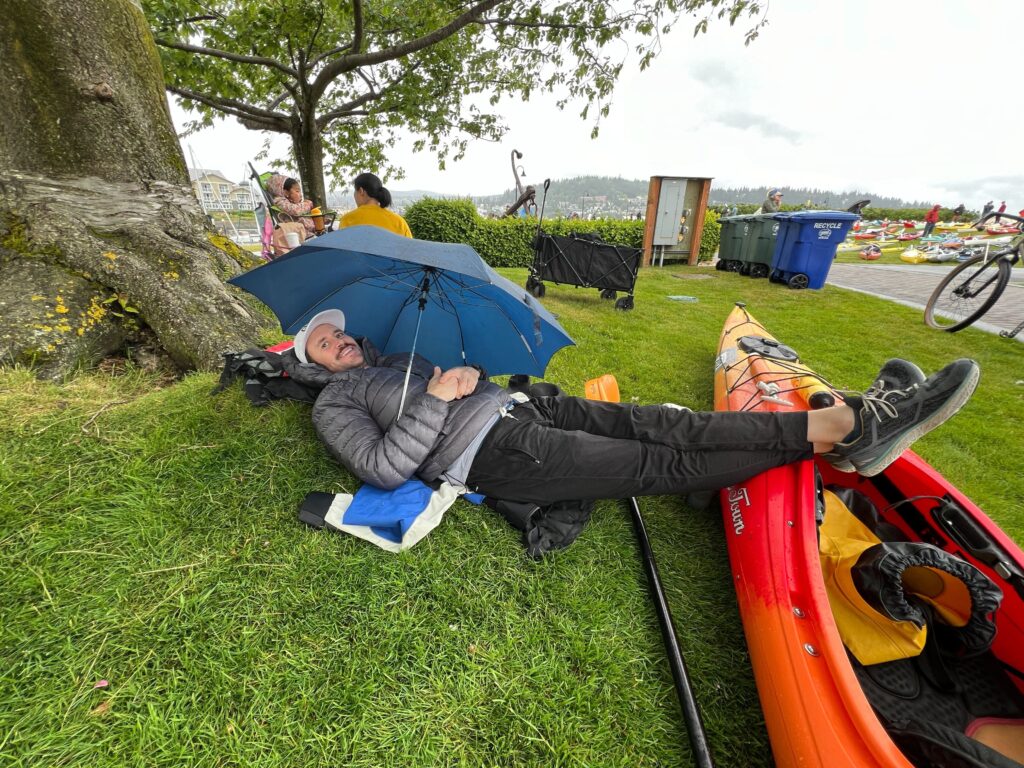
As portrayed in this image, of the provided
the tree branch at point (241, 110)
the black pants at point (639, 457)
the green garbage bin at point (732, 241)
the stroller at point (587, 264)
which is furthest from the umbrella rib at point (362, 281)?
the green garbage bin at point (732, 241)

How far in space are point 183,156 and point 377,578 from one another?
4038 millimetres

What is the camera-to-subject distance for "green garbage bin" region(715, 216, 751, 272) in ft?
40.2

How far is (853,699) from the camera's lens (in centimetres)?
136

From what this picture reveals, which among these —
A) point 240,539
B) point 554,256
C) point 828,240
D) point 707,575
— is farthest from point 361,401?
point 828,240

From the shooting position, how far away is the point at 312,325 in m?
2.47

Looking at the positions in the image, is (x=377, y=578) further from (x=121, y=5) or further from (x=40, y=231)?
(x=121, y=5)

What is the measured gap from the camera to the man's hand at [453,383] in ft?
7.28

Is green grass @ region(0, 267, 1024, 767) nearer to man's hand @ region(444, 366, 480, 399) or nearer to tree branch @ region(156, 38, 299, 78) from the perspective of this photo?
man's hand @ region(444, 366, 480, 399)

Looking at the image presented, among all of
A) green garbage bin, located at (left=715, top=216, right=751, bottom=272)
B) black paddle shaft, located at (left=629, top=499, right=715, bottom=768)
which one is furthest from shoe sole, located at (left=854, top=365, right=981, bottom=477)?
green garbage bin, located at (left=715, top=216, right=751, bottom=272)

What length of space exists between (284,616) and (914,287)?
48.1 feet

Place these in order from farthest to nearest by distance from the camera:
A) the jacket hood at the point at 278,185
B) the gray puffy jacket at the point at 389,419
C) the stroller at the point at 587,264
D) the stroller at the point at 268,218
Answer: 1. the stroller at the point at 268,218
2. the jacket hood at the point at 278,185
3. the stroller at the point at 587,264
4. the gray puffy jacket at the point at 389,419

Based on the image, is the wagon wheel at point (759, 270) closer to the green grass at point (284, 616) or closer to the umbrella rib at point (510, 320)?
the green grass at point (284, 616)

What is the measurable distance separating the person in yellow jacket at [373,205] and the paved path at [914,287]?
9049 mm

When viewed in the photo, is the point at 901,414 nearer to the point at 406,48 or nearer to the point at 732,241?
the point at 406,48
